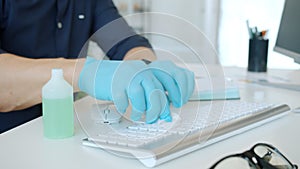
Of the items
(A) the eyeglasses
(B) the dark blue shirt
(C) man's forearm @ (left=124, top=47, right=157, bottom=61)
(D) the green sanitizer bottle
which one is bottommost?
(A) the eyeglasses

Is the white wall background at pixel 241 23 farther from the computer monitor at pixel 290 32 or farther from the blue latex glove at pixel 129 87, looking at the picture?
the blue latex glove at pixel 129 87

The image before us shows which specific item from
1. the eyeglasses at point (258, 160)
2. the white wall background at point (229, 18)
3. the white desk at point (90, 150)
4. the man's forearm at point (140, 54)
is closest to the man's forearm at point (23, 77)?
the white desk at point (90, 150)

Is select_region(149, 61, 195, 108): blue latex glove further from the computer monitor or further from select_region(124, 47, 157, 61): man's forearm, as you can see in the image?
the computer monitor

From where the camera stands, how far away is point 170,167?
0.65m

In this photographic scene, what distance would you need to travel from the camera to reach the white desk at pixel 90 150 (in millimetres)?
666

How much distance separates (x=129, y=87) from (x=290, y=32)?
89 cm

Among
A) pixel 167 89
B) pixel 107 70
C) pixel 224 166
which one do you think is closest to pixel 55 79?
pixel 107 70

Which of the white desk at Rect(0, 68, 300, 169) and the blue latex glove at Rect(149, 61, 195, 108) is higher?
the blue latex glove at Rect(149, 61, 195, 108)

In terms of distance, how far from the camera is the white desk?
26.2 inches

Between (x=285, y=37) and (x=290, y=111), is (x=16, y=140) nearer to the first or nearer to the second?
(x=290, y=111)

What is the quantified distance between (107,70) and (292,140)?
0.38 m

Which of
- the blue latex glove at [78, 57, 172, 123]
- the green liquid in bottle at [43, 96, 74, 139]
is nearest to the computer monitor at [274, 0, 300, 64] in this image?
the blue latex glove at [78, 57, 172, 123]

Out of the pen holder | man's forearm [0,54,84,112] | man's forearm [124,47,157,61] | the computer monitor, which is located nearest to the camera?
man's forearm [0,54,84,112]

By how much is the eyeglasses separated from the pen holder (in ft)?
3.12
